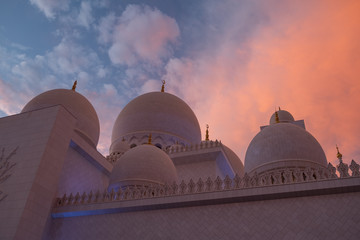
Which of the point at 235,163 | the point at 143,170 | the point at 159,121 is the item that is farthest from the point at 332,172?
the point at 159,121

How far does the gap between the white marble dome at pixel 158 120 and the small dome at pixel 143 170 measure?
5.36 m

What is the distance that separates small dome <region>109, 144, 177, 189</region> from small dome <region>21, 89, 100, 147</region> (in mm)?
3056

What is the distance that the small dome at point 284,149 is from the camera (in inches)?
410

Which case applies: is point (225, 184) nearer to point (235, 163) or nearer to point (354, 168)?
point (354, 168)

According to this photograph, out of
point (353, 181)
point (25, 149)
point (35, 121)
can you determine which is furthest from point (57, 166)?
point (353, 181)

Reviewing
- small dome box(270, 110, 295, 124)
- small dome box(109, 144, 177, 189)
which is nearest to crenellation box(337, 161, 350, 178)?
small dome box(109, 144, 177, 189)

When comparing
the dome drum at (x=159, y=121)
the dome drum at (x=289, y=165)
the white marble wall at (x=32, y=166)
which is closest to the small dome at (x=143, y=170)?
the white marble wall at (x=32, y=166)

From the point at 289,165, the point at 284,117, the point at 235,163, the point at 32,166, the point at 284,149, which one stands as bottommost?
the point at 32,166

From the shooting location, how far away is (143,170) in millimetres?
11219

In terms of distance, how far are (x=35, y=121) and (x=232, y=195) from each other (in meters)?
6.90

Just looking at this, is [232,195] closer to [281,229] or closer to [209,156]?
[281,229]

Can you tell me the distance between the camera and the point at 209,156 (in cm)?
1427

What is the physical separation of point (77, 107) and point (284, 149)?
9.08 m

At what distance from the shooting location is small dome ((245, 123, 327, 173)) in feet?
34.1
